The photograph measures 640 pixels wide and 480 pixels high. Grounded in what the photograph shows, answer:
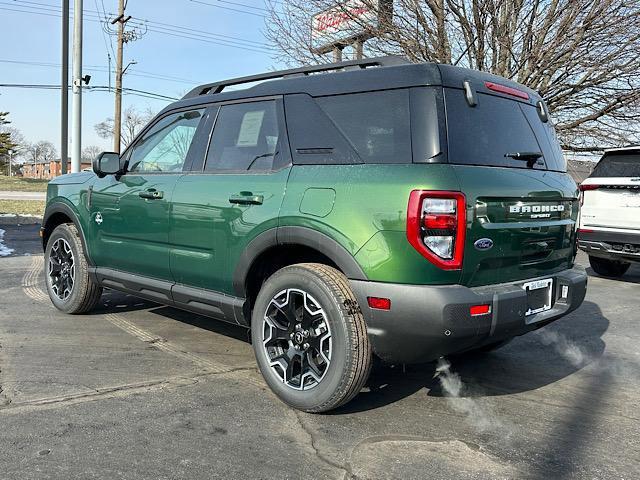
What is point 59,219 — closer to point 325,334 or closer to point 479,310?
point 325,334

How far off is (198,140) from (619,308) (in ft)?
16.7

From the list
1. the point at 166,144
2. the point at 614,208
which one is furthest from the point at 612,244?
the point at 166,144

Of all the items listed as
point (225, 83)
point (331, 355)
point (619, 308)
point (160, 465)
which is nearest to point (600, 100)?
point (619, 308)

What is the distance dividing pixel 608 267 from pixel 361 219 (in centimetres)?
706

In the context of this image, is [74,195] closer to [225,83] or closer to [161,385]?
[225,83]

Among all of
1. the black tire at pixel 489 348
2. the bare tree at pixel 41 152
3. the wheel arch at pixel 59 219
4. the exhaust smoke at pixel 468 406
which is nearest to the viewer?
the exhaust smoke at pixel 468 406

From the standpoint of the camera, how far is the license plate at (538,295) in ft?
10.6

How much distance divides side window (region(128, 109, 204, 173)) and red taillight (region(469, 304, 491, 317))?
2.37 metres

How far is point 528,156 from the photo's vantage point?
345 centimetres

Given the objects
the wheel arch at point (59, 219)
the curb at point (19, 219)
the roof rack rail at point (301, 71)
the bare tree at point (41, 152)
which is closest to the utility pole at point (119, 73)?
the curb at point (19, 219)

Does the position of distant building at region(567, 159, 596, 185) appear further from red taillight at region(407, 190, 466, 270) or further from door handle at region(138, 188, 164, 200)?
red taillight at region(407, 190, 466, 270)

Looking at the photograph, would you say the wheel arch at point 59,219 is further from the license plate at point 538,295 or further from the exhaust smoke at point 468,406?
the license plate at point 538,295

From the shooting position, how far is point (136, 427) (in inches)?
118

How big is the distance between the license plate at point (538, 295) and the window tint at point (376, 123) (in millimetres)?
1060
